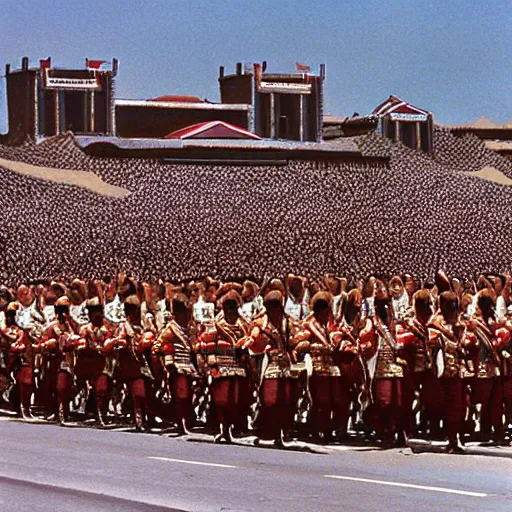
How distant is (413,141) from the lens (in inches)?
1439

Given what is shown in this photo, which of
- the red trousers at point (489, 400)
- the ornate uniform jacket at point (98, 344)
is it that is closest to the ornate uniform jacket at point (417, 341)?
the red trousers at point (489, 400)

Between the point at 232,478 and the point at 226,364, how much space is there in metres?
3.92

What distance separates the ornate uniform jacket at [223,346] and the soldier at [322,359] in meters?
0.63

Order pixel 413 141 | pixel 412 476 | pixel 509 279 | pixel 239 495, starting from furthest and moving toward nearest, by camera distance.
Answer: pixel 413 141 → pixel 509 279 → pixel 412 476 → pixel 239 495

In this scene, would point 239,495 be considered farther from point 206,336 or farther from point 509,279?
point 509,279

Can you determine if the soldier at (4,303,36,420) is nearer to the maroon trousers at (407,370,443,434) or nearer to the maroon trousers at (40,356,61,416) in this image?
the maroon trousers at (40,356,61,416)

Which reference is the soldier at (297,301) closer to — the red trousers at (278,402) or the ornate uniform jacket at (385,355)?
the red trousers at (278,402)

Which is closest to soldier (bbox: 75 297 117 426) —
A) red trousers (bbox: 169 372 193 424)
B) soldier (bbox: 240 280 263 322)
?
red trousers (bbox: 169 372 193 424)

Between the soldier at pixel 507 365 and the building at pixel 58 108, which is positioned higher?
the building at pixel 58 108

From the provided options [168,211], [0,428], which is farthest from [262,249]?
[0,428]

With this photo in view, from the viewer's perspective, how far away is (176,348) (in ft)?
62.7

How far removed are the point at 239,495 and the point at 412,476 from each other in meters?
2.00

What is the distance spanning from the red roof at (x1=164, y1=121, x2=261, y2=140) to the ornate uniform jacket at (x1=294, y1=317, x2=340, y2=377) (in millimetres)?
23729

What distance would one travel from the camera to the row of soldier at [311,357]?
16.9m
